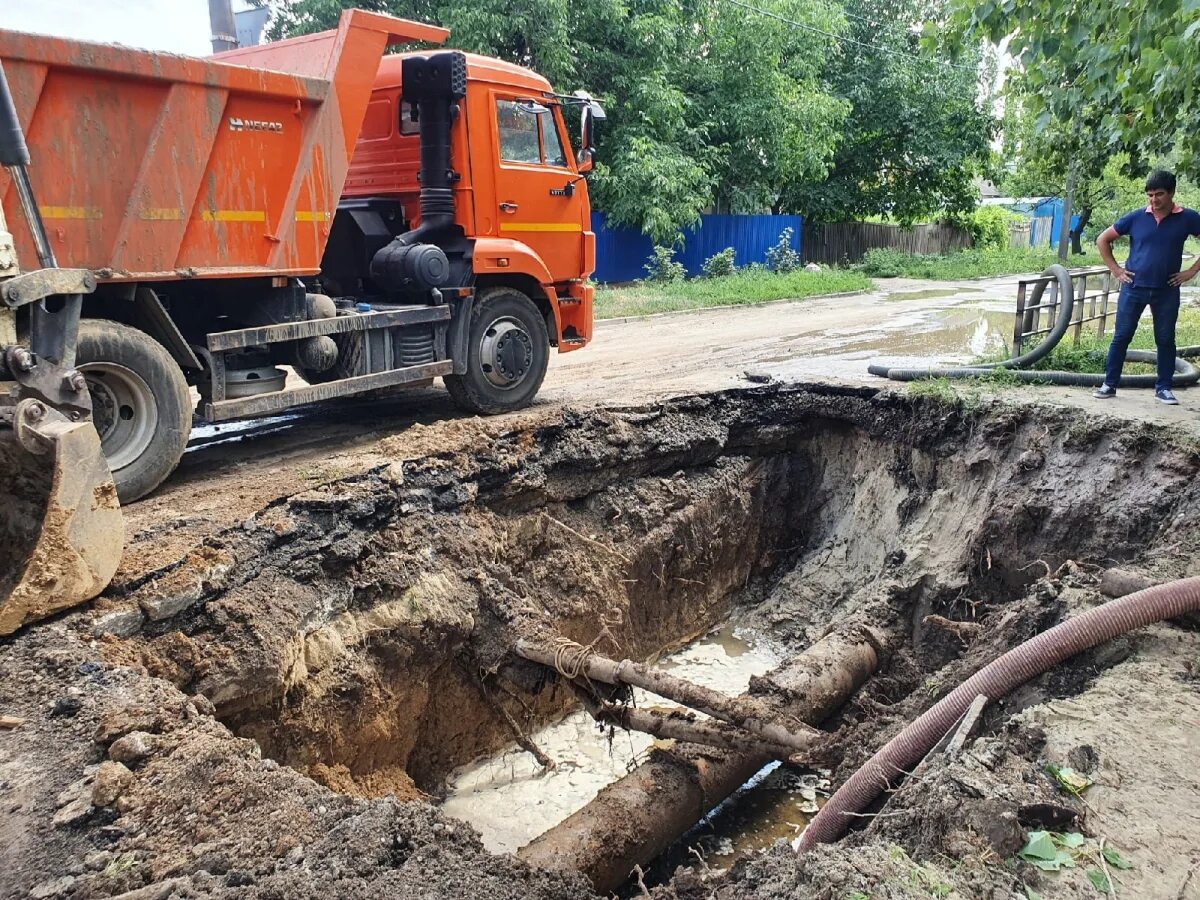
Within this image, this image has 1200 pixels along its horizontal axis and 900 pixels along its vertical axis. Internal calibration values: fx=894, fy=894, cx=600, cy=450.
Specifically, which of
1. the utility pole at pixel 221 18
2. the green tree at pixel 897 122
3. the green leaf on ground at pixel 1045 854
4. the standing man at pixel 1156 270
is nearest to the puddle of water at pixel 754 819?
the green leaf on ground at pixel 1045 854

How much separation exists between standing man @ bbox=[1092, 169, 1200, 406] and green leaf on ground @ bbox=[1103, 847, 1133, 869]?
218 inches

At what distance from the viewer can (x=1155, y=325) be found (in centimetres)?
725

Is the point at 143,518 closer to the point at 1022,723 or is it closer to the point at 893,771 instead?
the point at 893,771

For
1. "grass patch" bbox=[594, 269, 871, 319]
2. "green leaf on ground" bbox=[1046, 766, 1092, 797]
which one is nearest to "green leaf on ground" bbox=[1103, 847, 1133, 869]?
"green leaf on ground" bbox=[1046, 766, 1092, 797]

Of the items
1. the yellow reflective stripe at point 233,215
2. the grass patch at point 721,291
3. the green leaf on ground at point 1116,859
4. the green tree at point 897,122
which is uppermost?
the green tree at point 897,122

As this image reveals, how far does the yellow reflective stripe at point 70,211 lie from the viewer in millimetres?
4934

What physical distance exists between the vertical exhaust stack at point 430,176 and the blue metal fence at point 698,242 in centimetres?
1324

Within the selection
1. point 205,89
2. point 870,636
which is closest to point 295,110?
point 205,89

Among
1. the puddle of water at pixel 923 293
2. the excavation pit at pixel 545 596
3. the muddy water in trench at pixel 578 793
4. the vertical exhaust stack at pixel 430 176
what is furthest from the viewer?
the puddle of water at pixel 923 293

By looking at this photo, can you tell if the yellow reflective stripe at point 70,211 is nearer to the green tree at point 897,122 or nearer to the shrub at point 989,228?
the green tree at point 897,122

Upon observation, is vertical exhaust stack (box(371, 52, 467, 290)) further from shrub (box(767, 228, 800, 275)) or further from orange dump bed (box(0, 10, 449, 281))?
shrub (box(767, 228, 800, 275))

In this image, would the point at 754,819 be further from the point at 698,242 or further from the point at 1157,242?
the point at 698,242

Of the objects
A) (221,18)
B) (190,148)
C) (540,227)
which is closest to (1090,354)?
(540,227)

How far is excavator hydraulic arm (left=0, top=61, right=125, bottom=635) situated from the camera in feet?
12.8
